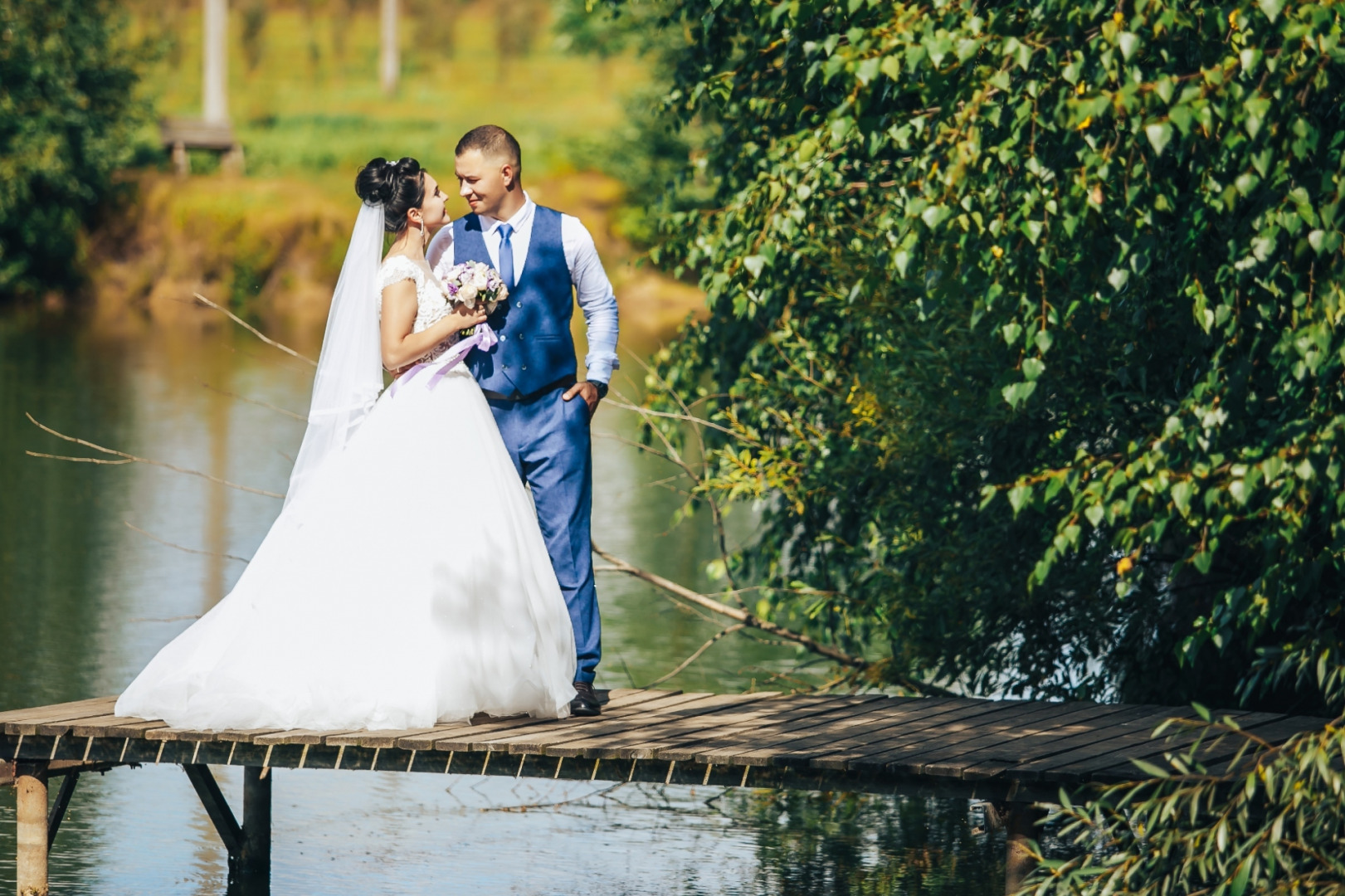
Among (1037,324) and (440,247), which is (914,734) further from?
(440,247)

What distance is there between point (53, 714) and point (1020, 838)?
11.3ft

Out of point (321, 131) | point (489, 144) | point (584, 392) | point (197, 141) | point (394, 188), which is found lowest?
point (584, 392)

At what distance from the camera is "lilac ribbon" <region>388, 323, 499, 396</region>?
685 cm

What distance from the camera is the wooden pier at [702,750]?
6.27 m

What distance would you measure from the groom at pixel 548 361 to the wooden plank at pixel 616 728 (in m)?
0.22

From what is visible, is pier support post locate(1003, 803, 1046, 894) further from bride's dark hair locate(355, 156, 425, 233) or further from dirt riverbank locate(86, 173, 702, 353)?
dirt riverbank locate(86, 173, 702, 353)

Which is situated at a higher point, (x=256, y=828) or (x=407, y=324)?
(x=407, y=324)

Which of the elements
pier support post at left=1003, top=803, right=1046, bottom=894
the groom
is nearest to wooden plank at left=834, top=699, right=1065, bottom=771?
pier support post at left=1003, top=803, right=1046, bottom=894

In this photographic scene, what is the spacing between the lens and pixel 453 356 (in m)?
6.87

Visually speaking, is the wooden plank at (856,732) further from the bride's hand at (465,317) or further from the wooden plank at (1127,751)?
the bride's hand at (465,317)

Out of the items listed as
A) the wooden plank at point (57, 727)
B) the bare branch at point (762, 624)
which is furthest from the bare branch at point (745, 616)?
the wooden plank at point (57, 727)

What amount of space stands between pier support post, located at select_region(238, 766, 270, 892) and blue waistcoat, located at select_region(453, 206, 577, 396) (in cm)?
206

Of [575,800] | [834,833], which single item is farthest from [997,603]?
[575,800]

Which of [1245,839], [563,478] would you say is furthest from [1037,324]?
[563,478]
